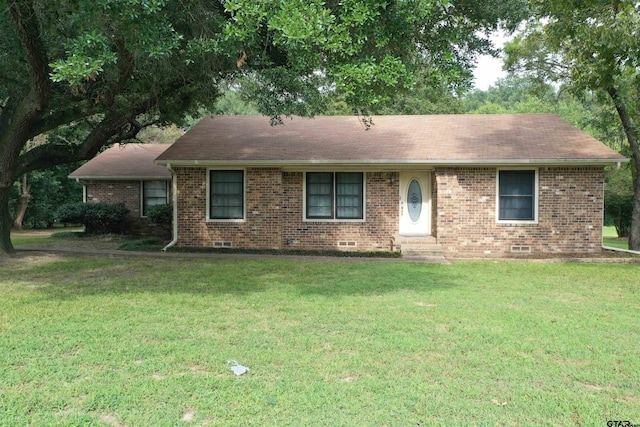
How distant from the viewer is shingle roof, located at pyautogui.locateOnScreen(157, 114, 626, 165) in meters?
12.6

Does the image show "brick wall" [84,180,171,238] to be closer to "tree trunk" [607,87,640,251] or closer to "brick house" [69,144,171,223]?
"brick house" [69,144,171,223]

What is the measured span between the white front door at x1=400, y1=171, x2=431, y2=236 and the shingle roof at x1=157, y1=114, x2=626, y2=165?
2.70ft

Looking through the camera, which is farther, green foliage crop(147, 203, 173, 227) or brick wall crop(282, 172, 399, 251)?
green foliage crop(147, 203, 173, 227)

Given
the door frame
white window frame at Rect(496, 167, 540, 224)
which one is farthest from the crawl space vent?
white window frame at Rect(496, 167, 540, 224)

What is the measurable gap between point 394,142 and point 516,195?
370 cm

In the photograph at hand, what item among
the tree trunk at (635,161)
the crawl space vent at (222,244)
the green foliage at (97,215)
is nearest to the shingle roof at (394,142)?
the tree trunk at (635,161)

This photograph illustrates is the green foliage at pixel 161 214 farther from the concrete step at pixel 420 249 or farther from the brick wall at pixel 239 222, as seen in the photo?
the concrete step at pixel 420 249

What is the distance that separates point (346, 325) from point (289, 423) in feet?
8.08

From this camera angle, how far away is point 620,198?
2281cm

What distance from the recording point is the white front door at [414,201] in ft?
44.5

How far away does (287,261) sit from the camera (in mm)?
11242

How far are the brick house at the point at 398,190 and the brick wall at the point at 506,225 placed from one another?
0.09ft

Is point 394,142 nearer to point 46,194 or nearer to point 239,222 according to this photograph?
point 239,222

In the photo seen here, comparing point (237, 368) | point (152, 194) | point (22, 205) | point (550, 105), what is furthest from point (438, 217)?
point (550, 105)
